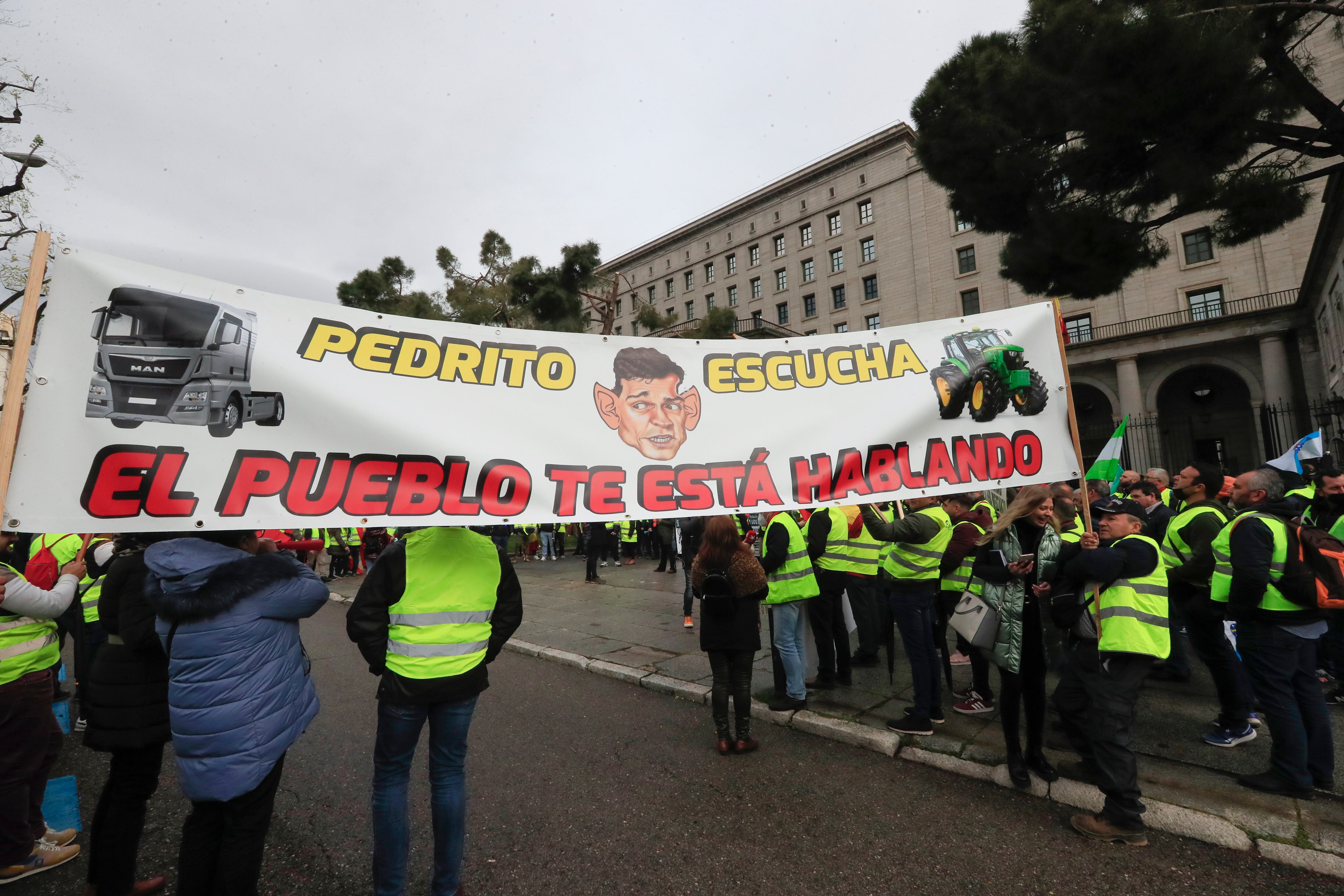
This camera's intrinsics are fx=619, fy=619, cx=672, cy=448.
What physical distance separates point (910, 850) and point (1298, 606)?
2.76 m

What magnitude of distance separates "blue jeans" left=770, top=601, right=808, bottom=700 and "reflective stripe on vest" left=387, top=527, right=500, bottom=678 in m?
3.03

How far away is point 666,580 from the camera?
1361 cm

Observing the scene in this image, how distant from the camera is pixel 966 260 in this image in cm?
3525

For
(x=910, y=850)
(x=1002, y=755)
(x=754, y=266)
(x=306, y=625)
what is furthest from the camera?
(x=754, y=266)

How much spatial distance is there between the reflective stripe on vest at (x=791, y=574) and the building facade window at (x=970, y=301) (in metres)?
33.6

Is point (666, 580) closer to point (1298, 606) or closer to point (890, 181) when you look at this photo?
point (1298, 606)

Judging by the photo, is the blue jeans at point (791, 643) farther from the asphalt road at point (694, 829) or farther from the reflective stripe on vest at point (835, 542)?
the reflective stripe on vest at point (835, 542)

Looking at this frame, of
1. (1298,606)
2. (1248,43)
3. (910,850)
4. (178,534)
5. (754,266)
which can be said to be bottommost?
(910,850)

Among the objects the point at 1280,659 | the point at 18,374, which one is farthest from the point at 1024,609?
the point at 18,374

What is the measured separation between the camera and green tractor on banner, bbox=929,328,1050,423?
12.0 ft

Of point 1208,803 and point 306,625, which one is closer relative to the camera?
point 1208,803

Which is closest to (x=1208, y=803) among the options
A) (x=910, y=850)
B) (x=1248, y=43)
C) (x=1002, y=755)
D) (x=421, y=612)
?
(x=1002, y=755)

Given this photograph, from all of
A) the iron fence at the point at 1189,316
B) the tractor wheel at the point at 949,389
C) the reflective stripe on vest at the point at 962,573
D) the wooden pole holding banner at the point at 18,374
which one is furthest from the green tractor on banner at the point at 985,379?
the iron fence at the point at 1189,316

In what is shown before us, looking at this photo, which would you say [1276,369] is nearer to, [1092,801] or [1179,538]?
[1179,538]
